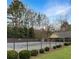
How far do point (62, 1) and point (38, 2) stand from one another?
0.80 feet

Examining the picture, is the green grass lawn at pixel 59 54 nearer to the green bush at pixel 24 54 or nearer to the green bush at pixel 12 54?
the green bush at pixel 24 54

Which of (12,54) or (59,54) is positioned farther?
(59,54)

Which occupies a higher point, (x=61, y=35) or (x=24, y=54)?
(x=61, y=35)

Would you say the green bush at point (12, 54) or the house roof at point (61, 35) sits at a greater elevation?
the house roof at point (61, 35)

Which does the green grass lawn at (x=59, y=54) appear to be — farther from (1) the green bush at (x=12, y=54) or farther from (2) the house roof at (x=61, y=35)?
(1) the green bush at (x=12, y=54)

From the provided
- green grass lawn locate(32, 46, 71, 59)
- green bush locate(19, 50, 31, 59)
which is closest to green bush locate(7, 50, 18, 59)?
green bush locate(19, 50, 31, 59)

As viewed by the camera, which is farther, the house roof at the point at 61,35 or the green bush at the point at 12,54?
the house roof at the point at 61,35

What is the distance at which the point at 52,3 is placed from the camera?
1.83 metres

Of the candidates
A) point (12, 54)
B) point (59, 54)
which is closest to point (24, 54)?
point (12, 54)

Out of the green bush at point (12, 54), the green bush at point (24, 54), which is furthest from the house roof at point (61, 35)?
the green bush at point (12, 54)

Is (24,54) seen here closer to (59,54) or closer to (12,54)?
(12,54)
